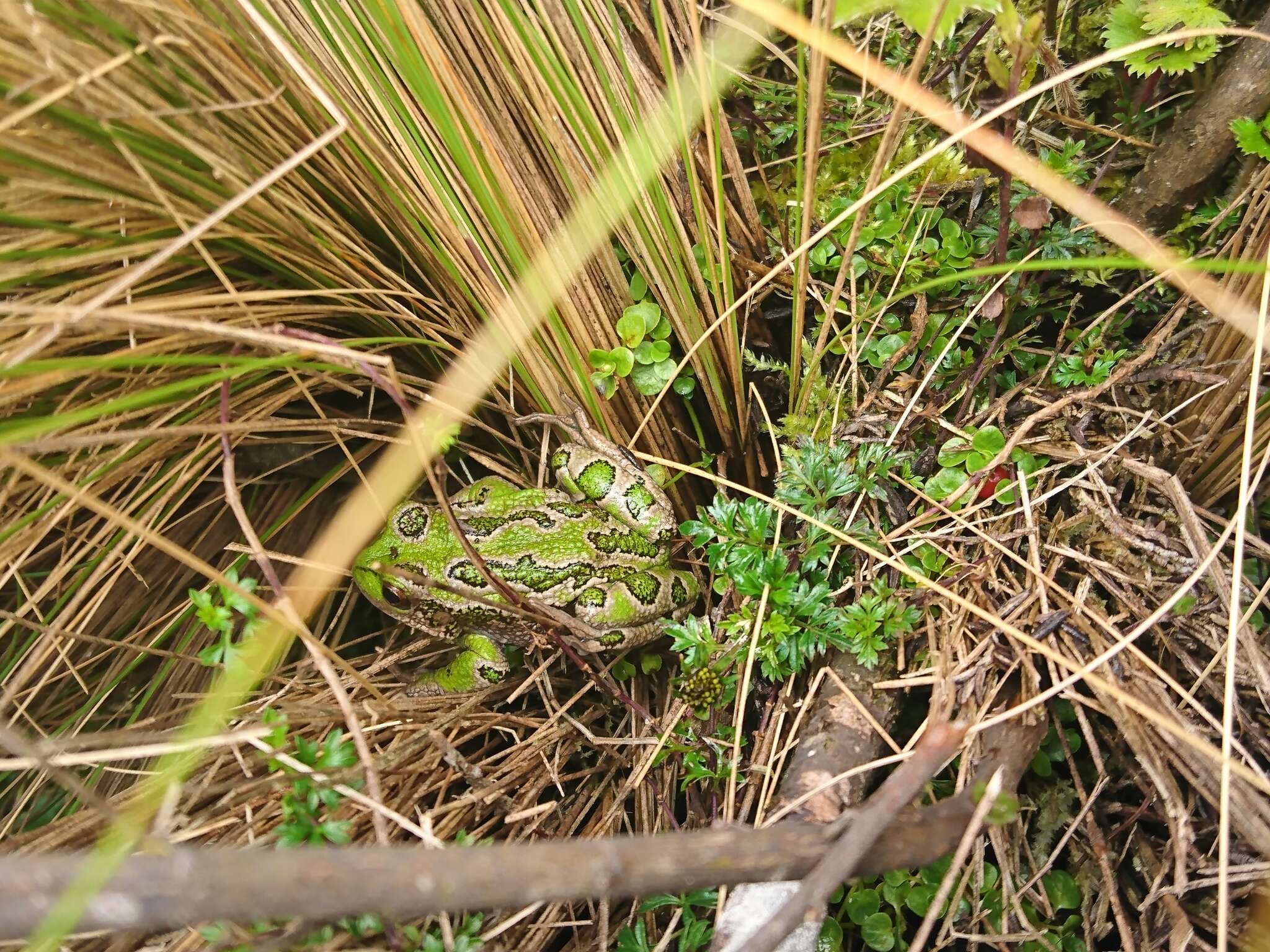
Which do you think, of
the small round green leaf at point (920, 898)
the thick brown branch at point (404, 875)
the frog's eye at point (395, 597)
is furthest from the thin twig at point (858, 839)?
the frog's eye at point (395, 597)

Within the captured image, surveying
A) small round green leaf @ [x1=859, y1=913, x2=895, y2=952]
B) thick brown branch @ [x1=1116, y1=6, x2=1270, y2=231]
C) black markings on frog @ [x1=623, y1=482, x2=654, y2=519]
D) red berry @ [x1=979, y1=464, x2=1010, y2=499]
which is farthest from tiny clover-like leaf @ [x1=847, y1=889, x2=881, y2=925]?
thick brown branch @ [x1=1116, y1=6, x2=1270, y2=231]

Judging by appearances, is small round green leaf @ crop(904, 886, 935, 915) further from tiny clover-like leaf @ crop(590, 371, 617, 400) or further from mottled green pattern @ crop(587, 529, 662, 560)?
tiny clover-like leaf @ crop(590, 371, 617, 400)

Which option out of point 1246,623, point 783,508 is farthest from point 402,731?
point 1246,623

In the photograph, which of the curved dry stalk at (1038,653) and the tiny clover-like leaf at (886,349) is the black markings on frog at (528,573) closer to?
the curved dry stalk at (1038,653)

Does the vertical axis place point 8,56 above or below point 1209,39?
above

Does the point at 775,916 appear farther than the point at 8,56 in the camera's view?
No

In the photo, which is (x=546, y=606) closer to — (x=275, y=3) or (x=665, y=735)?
(x=665, y=735)

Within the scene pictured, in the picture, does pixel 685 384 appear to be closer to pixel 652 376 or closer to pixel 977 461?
pixel 652 376
